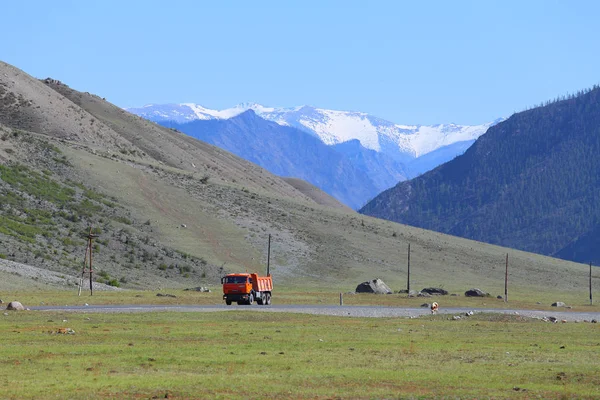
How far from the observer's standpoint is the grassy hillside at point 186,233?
12606cm

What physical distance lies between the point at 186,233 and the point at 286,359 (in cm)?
11099

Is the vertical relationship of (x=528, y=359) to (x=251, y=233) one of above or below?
below

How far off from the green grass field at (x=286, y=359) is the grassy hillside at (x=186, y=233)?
64223 mm

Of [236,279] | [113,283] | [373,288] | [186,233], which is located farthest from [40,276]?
[186,233]

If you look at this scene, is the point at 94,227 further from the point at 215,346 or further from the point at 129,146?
the point at 215,346

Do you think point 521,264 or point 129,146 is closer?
point 521,264

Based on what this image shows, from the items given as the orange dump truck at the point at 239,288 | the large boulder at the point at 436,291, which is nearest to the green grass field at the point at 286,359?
the orange dump truck at the point at 239,288

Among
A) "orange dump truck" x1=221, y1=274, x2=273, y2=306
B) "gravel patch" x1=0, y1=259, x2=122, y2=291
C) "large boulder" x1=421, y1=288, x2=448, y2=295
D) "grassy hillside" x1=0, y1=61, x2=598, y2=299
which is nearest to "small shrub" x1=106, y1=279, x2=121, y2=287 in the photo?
"grassy hillside" x1=0, y1=61, x2=598, y2=299

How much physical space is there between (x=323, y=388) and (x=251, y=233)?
407 ft

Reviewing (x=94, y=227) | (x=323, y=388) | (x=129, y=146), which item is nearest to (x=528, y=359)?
(x=323, y=388)

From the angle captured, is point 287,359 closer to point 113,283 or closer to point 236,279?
point 236,279

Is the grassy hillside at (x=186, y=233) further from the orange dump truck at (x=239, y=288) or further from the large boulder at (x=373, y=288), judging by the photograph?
the orange dump truck at (x=239, y=288)

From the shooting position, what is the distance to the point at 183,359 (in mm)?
36375

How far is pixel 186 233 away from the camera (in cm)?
14675
